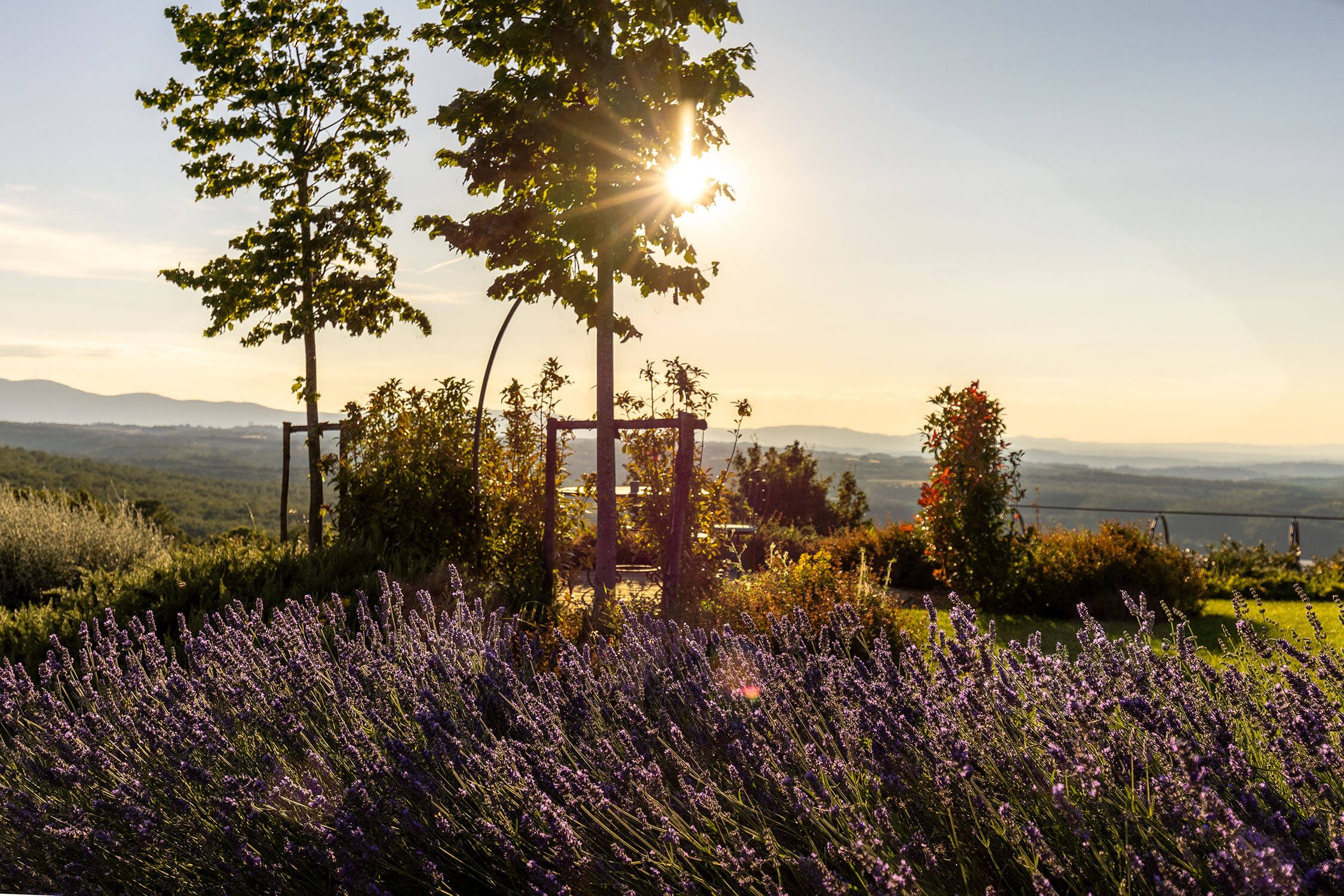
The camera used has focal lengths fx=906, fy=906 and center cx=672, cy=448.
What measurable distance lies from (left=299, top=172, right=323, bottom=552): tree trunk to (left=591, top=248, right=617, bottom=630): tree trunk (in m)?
4.63

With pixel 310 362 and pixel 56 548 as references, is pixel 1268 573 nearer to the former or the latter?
pixel 310 362

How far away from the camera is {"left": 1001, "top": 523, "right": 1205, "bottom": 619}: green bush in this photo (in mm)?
8609

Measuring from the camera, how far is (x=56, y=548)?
8148 mm

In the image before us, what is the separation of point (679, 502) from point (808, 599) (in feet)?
4.33

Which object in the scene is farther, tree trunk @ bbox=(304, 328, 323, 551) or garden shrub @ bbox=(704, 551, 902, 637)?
tree trunk @ bbox=(304, 328, 323, 551)

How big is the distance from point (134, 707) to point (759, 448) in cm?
1498

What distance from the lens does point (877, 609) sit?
5.93 m

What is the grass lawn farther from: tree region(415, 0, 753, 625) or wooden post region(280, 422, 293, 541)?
wooden post region(280, 422, 293, 541)

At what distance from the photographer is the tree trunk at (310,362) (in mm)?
10664

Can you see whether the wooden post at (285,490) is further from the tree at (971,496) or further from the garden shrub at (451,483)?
the tree at (971,496)

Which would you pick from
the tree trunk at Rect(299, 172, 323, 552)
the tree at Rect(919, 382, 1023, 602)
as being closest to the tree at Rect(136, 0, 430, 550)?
the tree trunk at Rect(299, 172, 323, 552)

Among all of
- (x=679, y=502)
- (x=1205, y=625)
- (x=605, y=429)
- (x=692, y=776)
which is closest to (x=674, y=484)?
(x=679, y=502)

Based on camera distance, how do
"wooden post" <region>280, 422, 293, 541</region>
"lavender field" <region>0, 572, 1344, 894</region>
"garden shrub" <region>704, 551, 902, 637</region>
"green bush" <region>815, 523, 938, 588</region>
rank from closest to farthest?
"lavender field" <region>0, 572, 1344, 894</region> → "garden shrub" <region>704, 551, 902, 637</region> → "green bush" <region>815, 523, 938, 588</region> → "wooden post" <region>280, 422, 293, 541</region>

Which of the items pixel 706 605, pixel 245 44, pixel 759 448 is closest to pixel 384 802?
pixel 706 605
